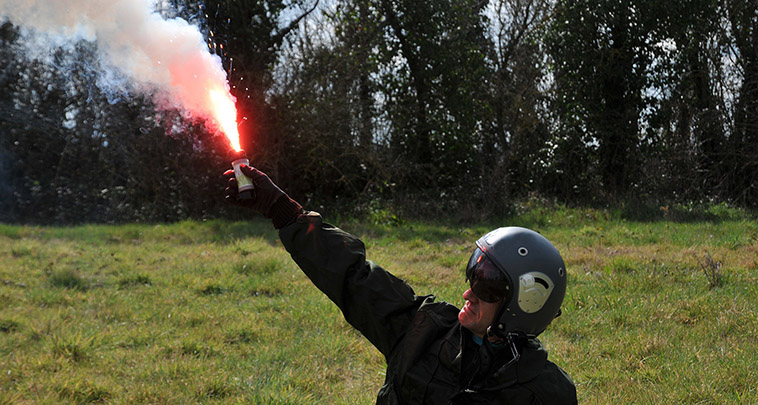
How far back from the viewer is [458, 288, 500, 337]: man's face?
238cm

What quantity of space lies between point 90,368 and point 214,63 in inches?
104

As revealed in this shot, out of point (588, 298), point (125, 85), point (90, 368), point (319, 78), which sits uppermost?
point (319, 78)

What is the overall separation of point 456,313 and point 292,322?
3.38 metres

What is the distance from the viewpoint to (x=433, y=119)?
49.2 ft

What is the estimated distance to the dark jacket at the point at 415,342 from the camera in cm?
217

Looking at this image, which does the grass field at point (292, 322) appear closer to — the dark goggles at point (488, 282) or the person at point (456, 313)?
the person at point (456, 313)

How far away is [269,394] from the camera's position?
393 cm

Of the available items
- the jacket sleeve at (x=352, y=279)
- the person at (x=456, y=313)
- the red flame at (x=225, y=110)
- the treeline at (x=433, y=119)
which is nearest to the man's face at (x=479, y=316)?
the person at (x=456, y=313)

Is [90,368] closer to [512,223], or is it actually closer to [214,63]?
[214,63]

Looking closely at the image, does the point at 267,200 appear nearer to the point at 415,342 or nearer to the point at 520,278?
the point at 415,342

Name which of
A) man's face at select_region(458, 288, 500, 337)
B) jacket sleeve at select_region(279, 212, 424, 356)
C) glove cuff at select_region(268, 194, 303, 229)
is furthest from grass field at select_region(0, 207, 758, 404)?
man's face at select_region(458, 288, 500, 337)

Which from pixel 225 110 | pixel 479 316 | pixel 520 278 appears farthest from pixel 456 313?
pixel 225 110

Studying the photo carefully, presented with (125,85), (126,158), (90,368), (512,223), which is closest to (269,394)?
(90,368)

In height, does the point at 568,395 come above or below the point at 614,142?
below
